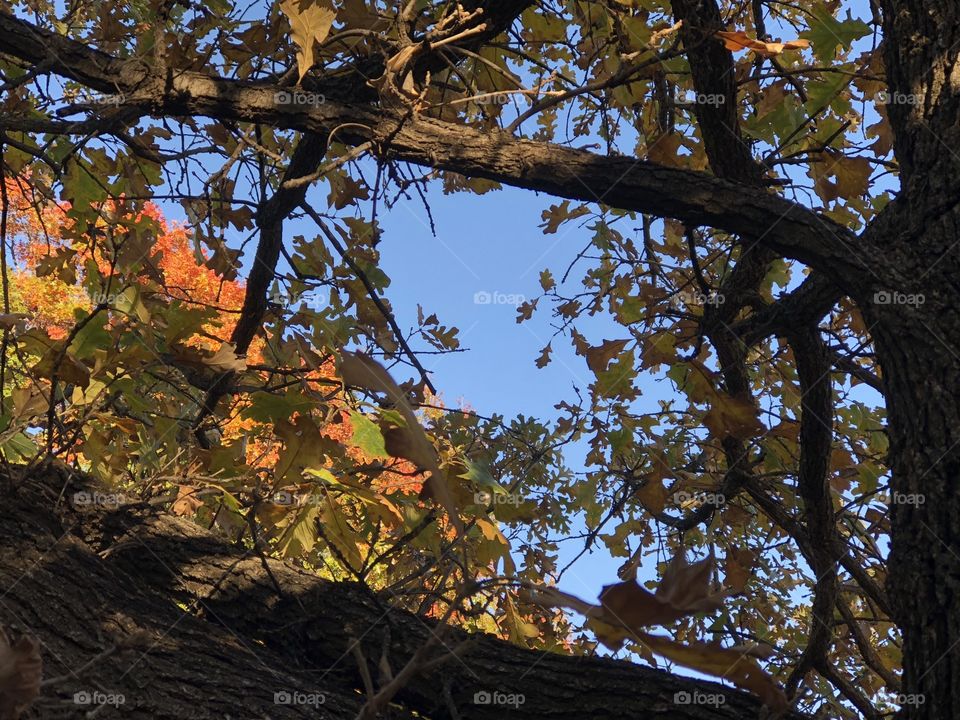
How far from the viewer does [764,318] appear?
2.48 meters

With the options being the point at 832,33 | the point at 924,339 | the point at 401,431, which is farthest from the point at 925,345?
the point at 401,431

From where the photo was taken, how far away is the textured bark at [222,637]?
1644 mm

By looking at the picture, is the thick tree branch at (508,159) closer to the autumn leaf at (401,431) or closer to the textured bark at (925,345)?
the textured bark at (925,345)

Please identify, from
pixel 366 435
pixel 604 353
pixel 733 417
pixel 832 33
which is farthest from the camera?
pixel 604 353

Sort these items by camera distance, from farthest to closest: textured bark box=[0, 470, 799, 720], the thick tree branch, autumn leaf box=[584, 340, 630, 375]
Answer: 1. autumn leaf box=[584, 340, 630, 375]
2. the thick tree branch
3. textured bark box=[0, 470, 799, 720]

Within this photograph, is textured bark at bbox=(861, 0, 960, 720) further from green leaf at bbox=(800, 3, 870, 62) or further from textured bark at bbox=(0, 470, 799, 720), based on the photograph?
textured bark at bbox=(0, 470, 799, 720)

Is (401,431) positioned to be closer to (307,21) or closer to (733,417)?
(307,21)

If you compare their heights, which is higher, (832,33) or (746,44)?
(832,33)

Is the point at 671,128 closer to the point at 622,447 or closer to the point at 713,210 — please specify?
the point at 713,210

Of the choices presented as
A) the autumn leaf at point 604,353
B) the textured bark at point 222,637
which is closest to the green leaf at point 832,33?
the autumn leaf at point 604,353

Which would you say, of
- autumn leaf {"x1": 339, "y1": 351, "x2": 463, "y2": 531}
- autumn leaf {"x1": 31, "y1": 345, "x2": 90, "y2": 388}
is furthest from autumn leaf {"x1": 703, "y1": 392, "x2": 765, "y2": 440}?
autumn leaf {"x1": 31, "y1": 345, "x2": 90, "y2": 388}

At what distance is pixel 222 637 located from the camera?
1954mm

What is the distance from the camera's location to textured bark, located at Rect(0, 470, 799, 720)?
1644 mm

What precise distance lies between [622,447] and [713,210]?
4.98 ft
